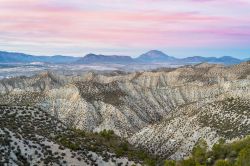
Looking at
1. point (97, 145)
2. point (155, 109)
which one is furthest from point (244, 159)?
point (155, 109)

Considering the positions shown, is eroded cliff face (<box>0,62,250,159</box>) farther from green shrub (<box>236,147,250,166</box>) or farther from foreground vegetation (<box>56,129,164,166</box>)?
green shrub (<box>236,147,250,166</box>)

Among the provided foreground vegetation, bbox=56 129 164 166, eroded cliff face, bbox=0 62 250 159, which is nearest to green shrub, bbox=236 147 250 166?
foreground vegetation, bbox=56 129 164 166

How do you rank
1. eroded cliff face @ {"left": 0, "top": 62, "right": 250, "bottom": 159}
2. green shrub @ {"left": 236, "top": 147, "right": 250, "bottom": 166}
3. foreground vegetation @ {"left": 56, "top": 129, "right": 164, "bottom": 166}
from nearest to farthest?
green shrub @ {"left": 236, "top": 147, "right": 250, "bottom": 166}, foreground vegetation @ {"left": 56, "top": 129, "right": 164, "bottom": 166}, eroded cliff face @ {"left": 0, "top": 62, "right": 250, "bottom": 159}

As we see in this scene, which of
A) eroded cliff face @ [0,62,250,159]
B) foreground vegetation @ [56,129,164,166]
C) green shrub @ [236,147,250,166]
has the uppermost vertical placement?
green shrub @ [236,147,250,166]

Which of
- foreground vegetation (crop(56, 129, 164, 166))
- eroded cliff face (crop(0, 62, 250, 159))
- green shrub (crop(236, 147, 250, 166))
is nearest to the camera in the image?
green shrub (crop(236, 147, 250, 166))

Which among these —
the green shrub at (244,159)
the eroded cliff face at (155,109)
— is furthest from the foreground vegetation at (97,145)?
the eroded cliff face at (155,109)

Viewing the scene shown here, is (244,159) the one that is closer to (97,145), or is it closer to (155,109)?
(97,145)

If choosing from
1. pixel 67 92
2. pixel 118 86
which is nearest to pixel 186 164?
pixel 67 92

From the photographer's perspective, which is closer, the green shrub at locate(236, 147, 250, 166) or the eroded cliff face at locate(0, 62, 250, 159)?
the green shrub at locate(236, 147, 250, 166)
